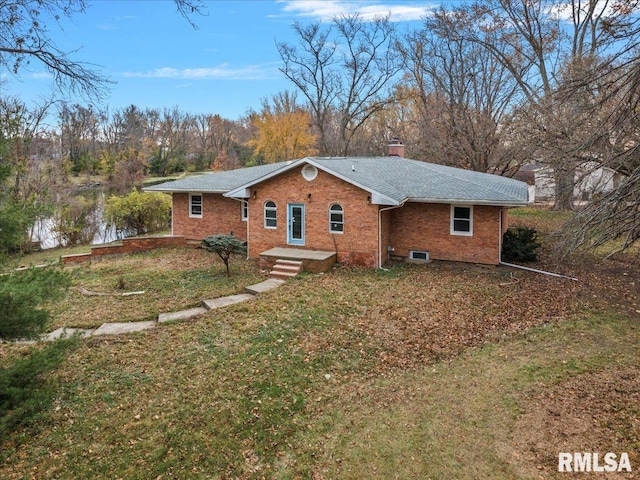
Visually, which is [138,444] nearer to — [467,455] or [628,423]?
[467,455]

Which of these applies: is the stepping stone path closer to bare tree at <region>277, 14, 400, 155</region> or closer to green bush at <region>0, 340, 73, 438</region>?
green bush at <region>0, 340, 73, 438</region>

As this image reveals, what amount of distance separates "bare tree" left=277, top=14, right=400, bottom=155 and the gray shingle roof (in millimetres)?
19978

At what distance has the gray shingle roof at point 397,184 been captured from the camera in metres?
13.8

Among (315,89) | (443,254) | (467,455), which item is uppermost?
(315,89)

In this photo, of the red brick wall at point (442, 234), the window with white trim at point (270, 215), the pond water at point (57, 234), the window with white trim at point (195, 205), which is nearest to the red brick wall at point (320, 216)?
the window with white trim at point (270, 215)

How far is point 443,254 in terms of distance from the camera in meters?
15.1

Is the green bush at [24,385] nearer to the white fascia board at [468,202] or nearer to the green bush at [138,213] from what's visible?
the white fascia board at [468,202]

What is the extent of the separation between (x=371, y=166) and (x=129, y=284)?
11.2m

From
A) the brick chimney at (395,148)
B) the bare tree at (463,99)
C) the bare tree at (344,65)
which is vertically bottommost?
the brick chimney at (395,148)

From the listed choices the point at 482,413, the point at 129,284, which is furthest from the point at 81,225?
the point at 482,413

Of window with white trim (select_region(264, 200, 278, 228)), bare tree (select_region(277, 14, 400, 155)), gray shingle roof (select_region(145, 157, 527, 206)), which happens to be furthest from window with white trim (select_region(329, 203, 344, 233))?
bare tree (select_region(277, 14, 400, 155))

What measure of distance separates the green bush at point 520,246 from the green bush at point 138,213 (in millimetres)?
20447

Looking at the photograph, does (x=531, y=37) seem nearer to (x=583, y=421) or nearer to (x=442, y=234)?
(x=442, y=234)

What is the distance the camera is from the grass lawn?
535cm
